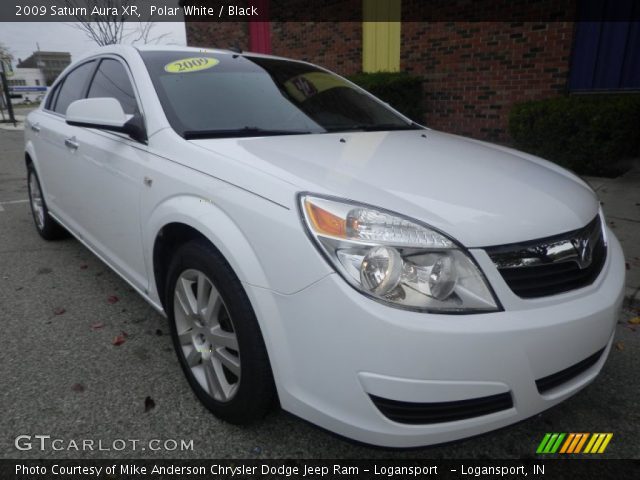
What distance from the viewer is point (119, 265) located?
110 inches

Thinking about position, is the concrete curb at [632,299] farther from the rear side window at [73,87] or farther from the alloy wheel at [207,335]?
the rear side window at [73,87]

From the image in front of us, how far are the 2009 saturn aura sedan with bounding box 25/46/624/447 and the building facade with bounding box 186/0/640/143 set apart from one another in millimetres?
5612

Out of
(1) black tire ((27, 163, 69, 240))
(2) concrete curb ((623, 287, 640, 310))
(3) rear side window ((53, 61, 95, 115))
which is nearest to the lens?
(2) concrete curb ((623, 287, 640, 310))

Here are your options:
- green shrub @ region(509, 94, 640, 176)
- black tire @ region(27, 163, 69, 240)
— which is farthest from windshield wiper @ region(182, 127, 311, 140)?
green shrub @ region(509, 94, 640, 176)

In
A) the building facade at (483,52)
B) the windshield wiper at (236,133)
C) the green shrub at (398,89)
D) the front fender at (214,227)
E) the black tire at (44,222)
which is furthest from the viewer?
the green shrub at (398,89)

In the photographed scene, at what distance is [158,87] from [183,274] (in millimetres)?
1017

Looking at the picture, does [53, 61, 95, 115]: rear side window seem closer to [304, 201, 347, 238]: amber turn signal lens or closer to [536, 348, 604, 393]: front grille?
[304, 201, 347, 238]: amber turn signal lens

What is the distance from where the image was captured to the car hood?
1.57m

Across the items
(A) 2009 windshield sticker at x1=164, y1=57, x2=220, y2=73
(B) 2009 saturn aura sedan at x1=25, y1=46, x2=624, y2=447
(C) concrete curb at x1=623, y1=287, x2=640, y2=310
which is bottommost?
(C) concrete curb at x1=623, y1=287, x2=640, y2=310

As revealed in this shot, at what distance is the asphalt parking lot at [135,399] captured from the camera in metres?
1.92

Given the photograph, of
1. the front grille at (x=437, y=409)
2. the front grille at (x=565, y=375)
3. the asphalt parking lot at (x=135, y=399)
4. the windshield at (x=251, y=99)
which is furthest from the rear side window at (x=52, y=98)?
the front grille at (x=565, y=375)

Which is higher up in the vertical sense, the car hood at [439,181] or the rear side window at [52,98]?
the rear side window at [52,98]

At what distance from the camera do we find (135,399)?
222 centimetres

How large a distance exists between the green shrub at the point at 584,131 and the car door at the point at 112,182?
5.12 metres
